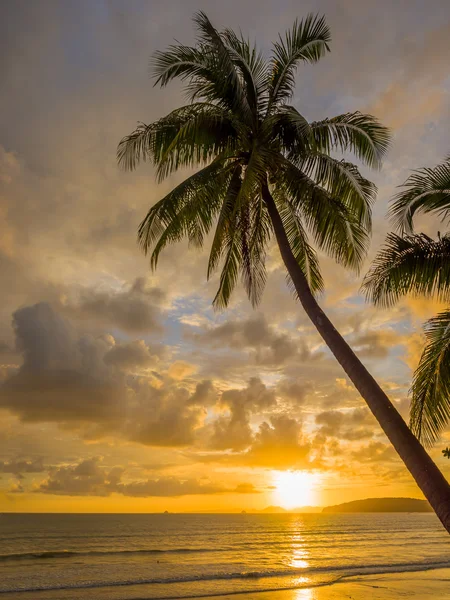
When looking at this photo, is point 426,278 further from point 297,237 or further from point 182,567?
point 182,567

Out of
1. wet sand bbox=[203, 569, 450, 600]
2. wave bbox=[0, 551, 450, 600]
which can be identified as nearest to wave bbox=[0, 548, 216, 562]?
wave bbox=[0, 551, 450, 600]

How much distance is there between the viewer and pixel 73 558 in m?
37.0

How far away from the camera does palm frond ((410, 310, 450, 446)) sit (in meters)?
8.31

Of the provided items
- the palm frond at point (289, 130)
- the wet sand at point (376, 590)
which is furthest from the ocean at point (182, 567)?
the palm frond at point (289, 130)

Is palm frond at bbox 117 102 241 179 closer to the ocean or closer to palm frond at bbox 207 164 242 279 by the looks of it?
palm frond at bbox 207 164 242 279

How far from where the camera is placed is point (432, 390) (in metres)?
8.42

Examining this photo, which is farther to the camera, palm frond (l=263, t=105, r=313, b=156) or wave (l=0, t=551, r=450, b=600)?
wave (l=0, t=551, r=450, b=600)

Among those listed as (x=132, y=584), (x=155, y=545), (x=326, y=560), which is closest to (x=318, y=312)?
(x=132, y=584)

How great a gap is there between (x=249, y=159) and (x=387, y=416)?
5.53 m

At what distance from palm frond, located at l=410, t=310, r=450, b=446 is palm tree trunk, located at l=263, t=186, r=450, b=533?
150cm

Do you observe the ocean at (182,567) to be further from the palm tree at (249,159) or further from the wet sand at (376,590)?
the palm tree at (249,159)

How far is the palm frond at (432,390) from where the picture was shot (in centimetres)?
831

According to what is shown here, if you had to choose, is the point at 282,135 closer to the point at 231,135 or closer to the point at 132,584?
the point at 231,135

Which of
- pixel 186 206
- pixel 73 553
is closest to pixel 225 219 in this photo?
pixel 186 206
